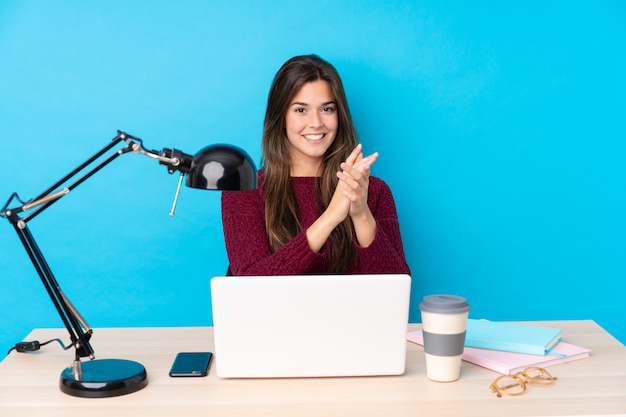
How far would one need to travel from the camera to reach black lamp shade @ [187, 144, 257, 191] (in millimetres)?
1554

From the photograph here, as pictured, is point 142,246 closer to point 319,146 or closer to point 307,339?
point 319,146

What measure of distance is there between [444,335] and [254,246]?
95 cm

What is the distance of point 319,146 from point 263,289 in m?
1.17

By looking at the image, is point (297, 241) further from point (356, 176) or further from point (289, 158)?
point (289, 158)

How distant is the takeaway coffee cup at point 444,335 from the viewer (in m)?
1.60

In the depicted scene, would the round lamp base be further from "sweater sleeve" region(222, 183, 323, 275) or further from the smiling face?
the smiling face

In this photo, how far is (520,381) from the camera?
1601mm

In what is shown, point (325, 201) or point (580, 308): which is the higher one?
point (325, 201)

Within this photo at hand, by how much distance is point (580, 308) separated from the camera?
3.24 metres

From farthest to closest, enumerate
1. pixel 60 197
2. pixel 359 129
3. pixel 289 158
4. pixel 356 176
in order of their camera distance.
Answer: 1. pixel 359 129
2. pixel 289 158
3. pixel 356 176
4. pixel 60 197

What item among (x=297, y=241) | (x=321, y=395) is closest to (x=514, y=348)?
(x=321, y=395)

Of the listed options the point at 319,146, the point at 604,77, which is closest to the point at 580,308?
the point at 604,77

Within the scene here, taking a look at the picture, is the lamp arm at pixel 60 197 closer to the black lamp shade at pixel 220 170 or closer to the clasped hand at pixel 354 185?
the black lamp shade at pixel 220 170

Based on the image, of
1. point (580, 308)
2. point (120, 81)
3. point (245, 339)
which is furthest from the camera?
point (580, 308)
